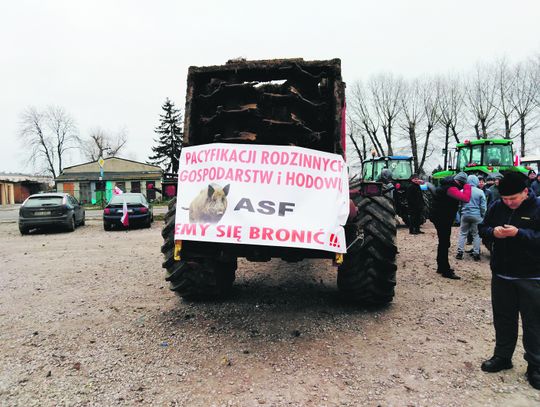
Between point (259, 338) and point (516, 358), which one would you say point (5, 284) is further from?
point (516, 358)

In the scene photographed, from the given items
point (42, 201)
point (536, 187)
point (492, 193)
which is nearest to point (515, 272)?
point (492, 193)

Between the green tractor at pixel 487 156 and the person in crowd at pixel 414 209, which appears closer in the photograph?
the person in crowd at pixel 414 209

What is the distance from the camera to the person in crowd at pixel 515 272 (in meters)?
3.15

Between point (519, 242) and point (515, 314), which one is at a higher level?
point (519, 242)

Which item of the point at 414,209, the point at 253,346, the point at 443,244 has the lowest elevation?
the point at 253,346

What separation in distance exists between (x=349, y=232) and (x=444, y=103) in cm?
4156

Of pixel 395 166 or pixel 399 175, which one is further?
pixel 395 166

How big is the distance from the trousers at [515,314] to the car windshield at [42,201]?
1498 centimetres

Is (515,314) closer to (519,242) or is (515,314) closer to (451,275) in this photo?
(519,242)

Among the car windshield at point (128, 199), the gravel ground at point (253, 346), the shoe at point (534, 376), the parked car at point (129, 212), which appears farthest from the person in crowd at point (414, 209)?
the car windshield at point (128, 199)

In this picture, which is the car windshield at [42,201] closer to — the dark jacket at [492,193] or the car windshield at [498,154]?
the dark jacket at [492,193]

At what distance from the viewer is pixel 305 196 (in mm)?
3510

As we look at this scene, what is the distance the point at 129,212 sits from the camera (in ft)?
49.5

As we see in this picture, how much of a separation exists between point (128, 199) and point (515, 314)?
14.9 metres
